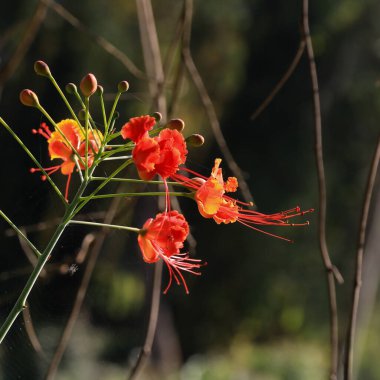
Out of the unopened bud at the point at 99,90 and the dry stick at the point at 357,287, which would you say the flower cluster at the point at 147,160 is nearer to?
the unopened bud at the point at 99,90

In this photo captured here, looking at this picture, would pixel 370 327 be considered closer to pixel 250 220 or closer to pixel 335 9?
pixel 335 9

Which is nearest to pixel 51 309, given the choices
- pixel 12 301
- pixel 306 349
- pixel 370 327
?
pixel 12 301

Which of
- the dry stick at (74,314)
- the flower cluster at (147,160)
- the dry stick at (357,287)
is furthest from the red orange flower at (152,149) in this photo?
the dry stick at (74,314)

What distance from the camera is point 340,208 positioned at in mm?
7535

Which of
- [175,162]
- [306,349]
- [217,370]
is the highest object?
[306,349]

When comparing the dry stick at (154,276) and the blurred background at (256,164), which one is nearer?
the dry stick at (154,276)

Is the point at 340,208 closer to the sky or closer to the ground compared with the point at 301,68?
closer to the ground

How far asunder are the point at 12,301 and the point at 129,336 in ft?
18.2

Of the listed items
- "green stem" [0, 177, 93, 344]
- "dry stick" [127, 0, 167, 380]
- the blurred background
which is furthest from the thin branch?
the blurred background

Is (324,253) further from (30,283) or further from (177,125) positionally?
(30,283)

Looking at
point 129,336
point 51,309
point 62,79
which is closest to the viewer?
point 51,309

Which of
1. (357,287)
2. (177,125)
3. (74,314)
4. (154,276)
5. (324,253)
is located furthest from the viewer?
(154,276)

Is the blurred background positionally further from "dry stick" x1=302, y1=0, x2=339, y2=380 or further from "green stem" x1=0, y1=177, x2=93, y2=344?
"green stem" x1=0, y1=177, x2=93, y2=344

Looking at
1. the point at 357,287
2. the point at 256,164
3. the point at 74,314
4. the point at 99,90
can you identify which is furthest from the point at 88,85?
the point at 256,164
